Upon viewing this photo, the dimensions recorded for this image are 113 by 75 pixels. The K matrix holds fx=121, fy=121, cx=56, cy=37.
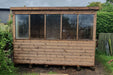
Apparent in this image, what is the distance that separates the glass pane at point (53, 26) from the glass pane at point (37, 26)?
0.88 ft

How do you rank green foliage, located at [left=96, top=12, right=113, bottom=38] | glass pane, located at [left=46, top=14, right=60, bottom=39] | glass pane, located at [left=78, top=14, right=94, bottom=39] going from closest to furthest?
1. glass pane, located at [left=78, top=14, right=94, bottom=39]
2. glass pane, located at [left=46, top=14, right=60, bottom=39]
3. green foliage, located at [left=96, top=12, right=113, bottom=38]

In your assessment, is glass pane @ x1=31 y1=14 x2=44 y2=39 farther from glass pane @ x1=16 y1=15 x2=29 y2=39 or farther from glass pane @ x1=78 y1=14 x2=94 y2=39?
glass pane @ x1=78 y1=14 x2=94 y2=39

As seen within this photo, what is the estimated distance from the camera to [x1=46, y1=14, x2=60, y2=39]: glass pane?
5297 millimetres

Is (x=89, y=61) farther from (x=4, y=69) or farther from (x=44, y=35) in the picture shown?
(x=4, y=69)

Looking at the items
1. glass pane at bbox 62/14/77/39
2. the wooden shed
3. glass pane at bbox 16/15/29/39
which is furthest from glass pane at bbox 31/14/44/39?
glass pane at bbox 62/14/77/39

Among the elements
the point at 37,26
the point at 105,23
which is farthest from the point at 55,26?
the point at 105,23

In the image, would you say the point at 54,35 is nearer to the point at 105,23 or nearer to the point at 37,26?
the point at 37,26

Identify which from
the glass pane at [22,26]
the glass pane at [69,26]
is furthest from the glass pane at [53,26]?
the glass pane at [22,26]

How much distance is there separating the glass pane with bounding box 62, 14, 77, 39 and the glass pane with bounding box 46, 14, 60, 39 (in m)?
0.26

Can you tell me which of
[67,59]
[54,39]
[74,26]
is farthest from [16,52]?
[74,26]

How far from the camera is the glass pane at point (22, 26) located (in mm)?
5391

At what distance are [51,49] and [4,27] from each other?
2.99 metres

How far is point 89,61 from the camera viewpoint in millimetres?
5230

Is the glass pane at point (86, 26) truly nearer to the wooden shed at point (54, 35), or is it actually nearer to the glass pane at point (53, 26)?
the wooden shed at point (54, 35)
